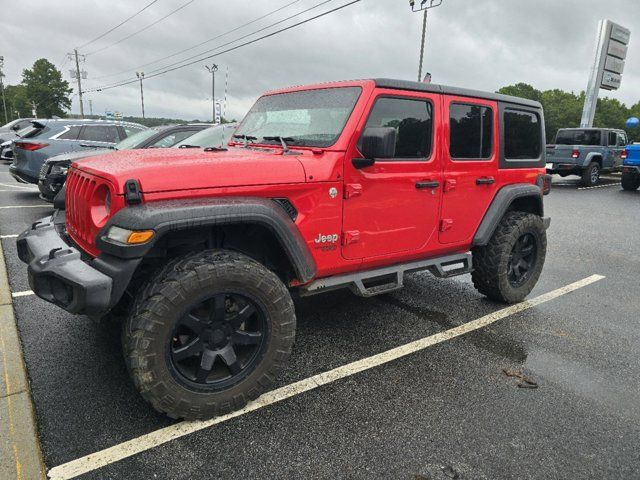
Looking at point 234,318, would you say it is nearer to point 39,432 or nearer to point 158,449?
point 158,449

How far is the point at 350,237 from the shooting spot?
9.96 ft

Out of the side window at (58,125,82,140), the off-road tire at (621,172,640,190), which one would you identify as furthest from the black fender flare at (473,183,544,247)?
the off-road tire at (621,172,640,190)

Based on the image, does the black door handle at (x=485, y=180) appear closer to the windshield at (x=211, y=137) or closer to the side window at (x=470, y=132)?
the side window at (x=470, y=132)

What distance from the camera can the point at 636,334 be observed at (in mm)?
3875

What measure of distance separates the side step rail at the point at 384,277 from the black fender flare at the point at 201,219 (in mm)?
391

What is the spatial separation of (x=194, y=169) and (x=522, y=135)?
3288 mm

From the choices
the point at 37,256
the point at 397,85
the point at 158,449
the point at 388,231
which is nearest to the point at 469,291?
the point at 388,231

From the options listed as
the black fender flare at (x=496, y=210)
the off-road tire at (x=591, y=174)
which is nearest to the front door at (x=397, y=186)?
the black fender flare at (x=496, y=210)

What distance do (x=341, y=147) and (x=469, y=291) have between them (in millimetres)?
2679

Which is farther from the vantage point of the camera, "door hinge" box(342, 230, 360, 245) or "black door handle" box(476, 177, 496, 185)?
"black door handle" box(476, 177, 496, 185)

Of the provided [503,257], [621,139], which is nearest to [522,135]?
[503,257]

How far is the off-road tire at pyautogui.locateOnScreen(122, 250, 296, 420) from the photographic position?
7.43 feet

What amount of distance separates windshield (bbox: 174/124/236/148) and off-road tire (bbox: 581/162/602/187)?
14.0 metres

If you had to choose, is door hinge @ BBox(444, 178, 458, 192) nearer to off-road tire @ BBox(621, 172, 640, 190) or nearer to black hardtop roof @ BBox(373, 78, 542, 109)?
black hardtop roof @ BBox(373, 78, 542, 109)
